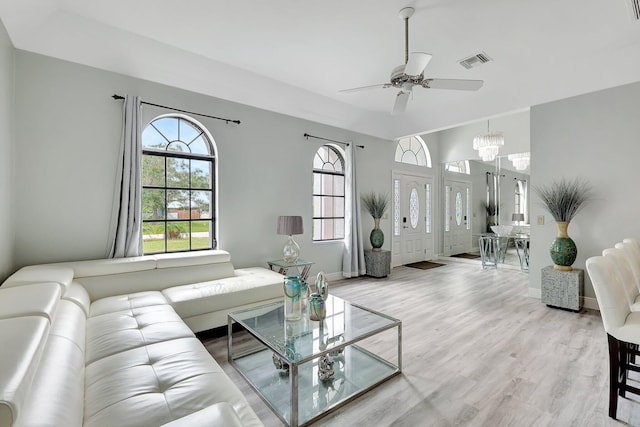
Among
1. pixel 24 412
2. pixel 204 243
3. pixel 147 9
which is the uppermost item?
pixel 147 9

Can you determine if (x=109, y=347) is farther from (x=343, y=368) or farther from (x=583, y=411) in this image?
(x=583, y=411)

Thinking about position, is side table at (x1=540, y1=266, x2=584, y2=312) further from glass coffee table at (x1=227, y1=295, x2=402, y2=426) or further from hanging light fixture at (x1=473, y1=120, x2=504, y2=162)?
glass coffee table at (x1=227, y1=295, x2=402, y2=426)

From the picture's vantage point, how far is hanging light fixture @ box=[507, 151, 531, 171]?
5.60 m

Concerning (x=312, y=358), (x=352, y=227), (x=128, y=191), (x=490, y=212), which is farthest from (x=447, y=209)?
(x=128, y=191)

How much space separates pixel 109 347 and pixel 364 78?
13.1 feet

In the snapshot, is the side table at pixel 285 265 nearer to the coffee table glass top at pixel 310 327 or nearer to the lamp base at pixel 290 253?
the lamp base at pixel 290 253

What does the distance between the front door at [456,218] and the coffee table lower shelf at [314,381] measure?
5554 millimetres

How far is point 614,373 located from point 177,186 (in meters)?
4.27

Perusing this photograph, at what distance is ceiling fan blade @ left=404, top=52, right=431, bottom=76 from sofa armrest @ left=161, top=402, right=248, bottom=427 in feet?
8.67

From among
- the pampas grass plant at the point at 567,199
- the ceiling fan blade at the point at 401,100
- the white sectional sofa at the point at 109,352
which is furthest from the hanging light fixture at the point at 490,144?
the white sectional sofa at the point at 109,352

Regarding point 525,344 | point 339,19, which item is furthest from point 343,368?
point 339,19

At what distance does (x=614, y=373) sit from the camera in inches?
68.8

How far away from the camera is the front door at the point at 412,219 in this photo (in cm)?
648

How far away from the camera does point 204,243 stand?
3996 mm
